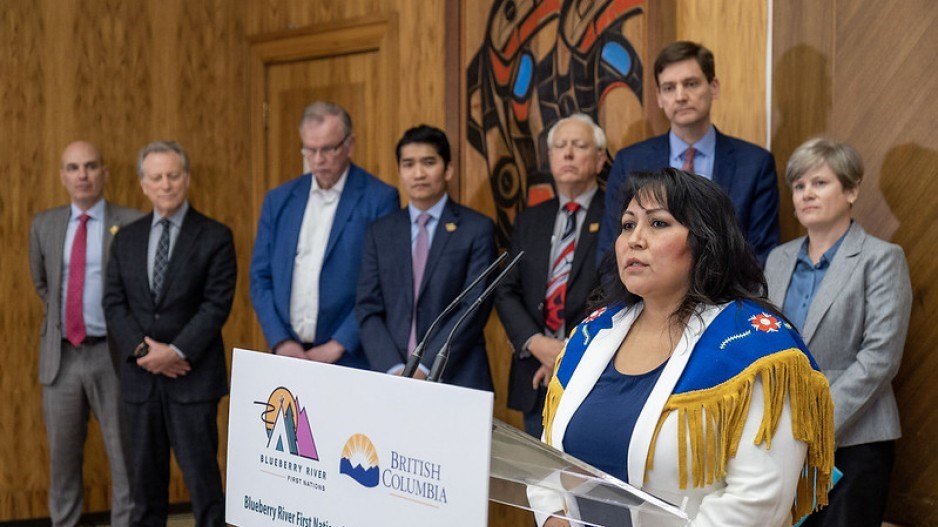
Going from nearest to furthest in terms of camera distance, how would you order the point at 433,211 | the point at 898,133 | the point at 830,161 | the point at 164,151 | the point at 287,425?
→ 1. the point at 287,425
2. the point at 830,161
3. the point at 898,133
4. the point at 433,211
5. the point at 164,151

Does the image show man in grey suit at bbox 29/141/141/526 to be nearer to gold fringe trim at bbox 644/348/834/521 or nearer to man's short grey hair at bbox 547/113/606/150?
man's short grey hair at bbox 547/113/606/150

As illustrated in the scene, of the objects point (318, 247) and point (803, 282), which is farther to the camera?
point (318, 247)

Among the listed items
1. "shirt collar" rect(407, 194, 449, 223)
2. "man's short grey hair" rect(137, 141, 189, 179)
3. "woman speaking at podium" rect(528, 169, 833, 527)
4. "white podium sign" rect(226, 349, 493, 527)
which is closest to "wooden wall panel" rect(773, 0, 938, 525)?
"shirt collar" rect(407, 194, 449, 223)

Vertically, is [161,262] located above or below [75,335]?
above

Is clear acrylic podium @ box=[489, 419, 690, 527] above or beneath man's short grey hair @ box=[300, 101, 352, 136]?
beneath

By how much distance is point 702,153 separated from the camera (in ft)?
12.0

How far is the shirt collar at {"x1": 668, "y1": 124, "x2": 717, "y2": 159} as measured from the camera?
367 cm

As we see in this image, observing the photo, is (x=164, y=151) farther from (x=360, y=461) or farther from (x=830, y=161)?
(x=360, y=461)

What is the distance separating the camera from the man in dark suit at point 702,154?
3.54 metres

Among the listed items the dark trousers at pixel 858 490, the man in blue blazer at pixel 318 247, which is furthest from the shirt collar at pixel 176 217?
the dark trousers at pixel 858 490

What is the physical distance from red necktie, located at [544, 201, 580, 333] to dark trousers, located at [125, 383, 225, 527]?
1562 mm

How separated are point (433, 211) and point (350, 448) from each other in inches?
98.6

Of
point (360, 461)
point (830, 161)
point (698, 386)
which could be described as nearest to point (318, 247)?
point (830, 161)

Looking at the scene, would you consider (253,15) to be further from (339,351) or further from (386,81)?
(339,351)
